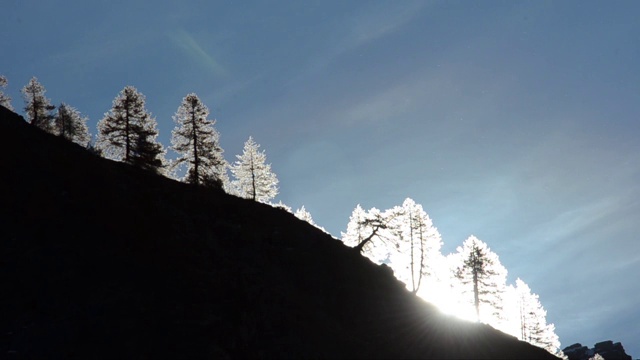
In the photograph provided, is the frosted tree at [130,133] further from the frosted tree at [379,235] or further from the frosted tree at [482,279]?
the frosted tree at [482,279]

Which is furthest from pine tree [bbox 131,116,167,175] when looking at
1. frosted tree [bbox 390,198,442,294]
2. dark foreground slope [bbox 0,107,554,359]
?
frosted tree [bbox 390,198,442,294]

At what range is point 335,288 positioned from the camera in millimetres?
30703

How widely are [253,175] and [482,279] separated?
29.6 m

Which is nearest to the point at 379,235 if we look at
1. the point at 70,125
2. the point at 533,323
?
the point at 533,323

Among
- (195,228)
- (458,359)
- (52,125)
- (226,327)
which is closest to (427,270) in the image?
(458,359)

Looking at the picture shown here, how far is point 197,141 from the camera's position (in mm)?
45875

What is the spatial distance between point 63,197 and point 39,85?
45.5 meters

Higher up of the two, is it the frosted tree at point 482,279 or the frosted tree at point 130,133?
the frosted tree at point 130,133

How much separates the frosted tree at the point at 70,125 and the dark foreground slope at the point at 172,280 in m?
39.1

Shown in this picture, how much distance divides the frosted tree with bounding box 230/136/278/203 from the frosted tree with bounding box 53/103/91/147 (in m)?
28.6

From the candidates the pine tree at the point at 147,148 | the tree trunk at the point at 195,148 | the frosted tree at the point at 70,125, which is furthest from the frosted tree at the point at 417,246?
the frosted tree at the point at 70,125

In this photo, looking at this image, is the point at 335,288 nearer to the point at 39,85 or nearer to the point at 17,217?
the point at 17,217

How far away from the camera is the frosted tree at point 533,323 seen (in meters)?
63.8

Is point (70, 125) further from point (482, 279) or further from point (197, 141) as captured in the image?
point (482, 279)
